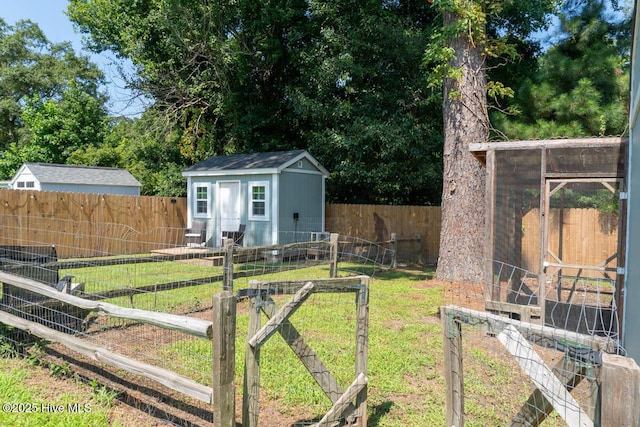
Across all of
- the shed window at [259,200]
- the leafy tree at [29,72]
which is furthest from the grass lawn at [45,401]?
the leafy tree at [29,72]

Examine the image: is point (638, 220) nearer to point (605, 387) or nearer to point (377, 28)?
point (605, 387)

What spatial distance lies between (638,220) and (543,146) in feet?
9.06

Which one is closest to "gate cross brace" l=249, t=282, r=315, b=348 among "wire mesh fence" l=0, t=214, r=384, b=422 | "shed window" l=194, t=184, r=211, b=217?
"wire mesh fence" l=0, t=214, r=384, b=422

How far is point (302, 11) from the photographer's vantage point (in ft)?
61.0

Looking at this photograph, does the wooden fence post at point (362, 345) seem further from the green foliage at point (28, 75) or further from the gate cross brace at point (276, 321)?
the green foliage at point (28, 75)

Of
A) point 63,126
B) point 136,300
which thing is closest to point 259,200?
point 136,300

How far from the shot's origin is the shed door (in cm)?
1482

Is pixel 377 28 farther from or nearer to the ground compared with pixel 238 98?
farther from the ground

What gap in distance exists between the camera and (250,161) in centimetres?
1503

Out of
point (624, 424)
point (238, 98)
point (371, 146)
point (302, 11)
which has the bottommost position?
point (624, 424)

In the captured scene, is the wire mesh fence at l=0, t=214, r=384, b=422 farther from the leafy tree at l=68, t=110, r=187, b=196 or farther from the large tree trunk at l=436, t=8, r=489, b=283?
the leafy tree at l=68, t=110, r=187, b=196

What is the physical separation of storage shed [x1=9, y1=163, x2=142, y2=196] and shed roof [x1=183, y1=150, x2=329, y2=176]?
553cm

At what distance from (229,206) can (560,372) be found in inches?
544

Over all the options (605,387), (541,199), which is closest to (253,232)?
(541,199)
